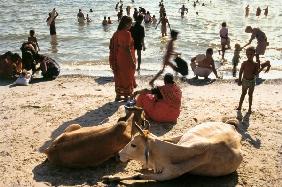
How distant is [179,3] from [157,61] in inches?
1012

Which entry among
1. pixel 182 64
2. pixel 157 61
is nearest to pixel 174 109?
pixel 182 64

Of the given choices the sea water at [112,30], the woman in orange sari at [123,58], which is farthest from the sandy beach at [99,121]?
the sea water at [112,30]

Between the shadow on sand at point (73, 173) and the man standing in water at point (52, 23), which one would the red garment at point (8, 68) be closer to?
the shadow on sand at point (73, 173)

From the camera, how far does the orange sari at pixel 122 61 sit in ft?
33.3

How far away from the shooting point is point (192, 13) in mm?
36094

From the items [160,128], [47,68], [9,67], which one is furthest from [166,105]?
[9,67]

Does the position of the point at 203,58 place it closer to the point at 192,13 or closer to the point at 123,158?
the point at 123,158

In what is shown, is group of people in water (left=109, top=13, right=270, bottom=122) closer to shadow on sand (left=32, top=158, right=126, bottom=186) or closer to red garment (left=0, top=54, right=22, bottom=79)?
shadow on sand (left=32, top=158, right=126, bottom=186)

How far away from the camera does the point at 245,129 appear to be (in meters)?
9.05

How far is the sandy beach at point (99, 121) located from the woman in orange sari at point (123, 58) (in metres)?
0.42

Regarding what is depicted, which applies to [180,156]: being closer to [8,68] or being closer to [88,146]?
[88,146]

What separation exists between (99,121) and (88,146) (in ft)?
8.01

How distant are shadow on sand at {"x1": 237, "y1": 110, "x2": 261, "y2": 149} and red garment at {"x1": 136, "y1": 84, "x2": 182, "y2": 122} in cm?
129

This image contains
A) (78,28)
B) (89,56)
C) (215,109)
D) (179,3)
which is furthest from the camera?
(179,3)
